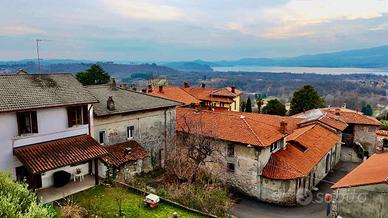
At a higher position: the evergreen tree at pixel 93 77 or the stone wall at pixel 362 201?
the evergreen tree at pixel 93 77

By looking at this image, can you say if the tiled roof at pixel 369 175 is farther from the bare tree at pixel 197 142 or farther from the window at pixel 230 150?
the bare tree at pixel 197 142

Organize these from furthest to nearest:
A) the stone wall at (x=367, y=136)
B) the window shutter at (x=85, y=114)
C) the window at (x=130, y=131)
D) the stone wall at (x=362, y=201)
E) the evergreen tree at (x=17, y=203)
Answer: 1. the stone wall at (x=367, y=136)
2. the window at (x=130, y=131)
3. the window shutter at (x=85, y=114)
4. the stone wall at (x=362, y=201)
5. the evergreen tree at (x=17, y=203)

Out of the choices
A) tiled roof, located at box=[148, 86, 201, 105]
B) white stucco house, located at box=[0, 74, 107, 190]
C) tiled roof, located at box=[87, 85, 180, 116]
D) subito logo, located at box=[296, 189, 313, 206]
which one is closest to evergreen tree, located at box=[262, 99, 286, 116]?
tiled roof, located at box=[148, 86, 201, 105]

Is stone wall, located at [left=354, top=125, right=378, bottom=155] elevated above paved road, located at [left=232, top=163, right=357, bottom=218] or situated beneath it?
elevated above

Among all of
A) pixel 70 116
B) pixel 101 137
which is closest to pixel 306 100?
pixel 101 137

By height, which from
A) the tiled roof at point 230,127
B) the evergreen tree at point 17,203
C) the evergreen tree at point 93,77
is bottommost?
the tiled roof at point 230,127

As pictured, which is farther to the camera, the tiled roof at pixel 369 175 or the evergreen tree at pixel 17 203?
the tiled roof at pixel 369 175

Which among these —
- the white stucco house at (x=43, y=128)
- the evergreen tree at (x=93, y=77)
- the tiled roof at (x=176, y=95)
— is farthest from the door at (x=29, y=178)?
the evergreen tree at (x=93, y=77)

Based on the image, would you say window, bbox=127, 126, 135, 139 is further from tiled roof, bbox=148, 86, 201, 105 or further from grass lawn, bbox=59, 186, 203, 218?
tiled roof, bbox=148, 86, 201, 105
